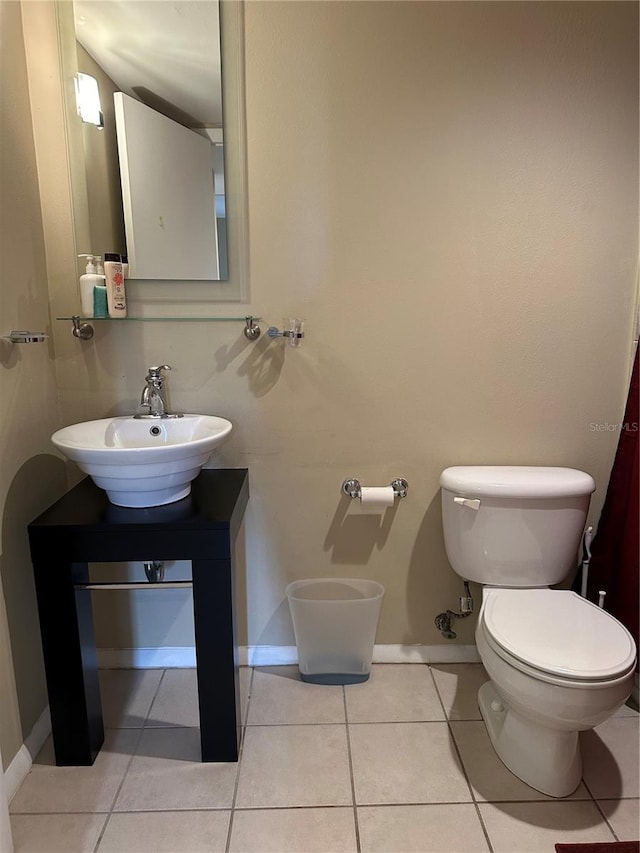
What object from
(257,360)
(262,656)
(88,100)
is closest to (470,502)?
(257,360)

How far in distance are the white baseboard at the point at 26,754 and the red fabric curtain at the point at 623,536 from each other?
182 centimetres

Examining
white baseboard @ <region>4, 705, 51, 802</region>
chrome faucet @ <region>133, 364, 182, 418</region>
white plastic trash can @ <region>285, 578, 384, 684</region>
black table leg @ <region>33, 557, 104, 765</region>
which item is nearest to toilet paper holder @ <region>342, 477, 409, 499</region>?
white plastic trash can @ <region>285, 578, 384, 684</region>

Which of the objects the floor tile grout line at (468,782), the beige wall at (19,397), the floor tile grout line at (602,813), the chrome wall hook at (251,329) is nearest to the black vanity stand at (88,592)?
the beige wall at (19,397)

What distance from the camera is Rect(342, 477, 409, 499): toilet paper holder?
172 centimetres

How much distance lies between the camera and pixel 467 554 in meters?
1.64

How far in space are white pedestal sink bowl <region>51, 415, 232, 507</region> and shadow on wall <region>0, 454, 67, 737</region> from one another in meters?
0.19

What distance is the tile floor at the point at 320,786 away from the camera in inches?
49.5

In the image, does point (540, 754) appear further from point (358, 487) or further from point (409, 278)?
point (409, 278)

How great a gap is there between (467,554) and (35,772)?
139cm

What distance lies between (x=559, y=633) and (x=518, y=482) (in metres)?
0.43

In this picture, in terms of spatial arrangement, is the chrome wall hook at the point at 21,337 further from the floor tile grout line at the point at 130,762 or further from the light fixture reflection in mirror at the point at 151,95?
the floor tile grout line at the point at 130,762

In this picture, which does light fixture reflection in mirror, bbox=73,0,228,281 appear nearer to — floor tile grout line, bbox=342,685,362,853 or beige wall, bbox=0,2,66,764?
beige wall, bbox=0,2,66,764

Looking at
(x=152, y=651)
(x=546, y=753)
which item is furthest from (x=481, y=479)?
(x=152, y=651)

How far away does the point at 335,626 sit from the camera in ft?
5.80
